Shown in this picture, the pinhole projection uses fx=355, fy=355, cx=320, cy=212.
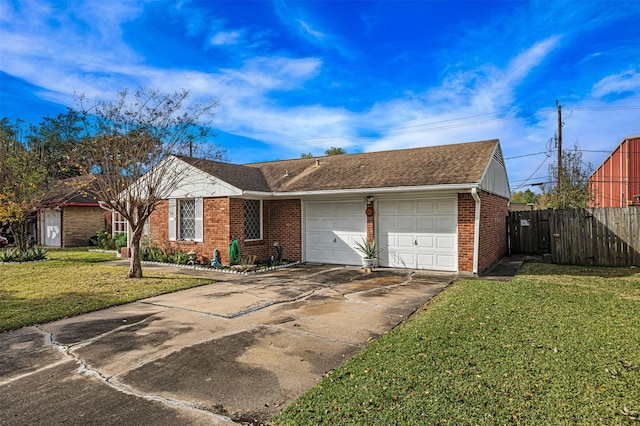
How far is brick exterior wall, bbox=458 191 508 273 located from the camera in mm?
9961

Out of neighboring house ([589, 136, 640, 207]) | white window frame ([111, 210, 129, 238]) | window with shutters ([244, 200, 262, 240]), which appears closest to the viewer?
window with shutters ([244, 200, 262, 240])

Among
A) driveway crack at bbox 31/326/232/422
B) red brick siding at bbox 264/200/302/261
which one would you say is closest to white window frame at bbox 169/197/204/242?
red brick siding at bbox 264/200/302/261

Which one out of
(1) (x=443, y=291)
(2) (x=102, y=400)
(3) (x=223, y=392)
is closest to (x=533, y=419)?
(3) (x=223, y=392)

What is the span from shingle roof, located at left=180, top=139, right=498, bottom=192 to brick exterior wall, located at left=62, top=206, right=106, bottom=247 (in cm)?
1099

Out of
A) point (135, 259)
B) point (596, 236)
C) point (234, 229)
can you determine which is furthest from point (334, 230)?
point (596, 236)

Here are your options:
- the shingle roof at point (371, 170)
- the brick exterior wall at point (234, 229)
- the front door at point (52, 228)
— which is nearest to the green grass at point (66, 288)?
the brick exterior wall at point (234, 229)

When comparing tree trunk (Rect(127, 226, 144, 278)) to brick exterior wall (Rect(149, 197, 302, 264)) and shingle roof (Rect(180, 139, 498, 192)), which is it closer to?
→ brick exterior wall (Rect(149, 197, 302, 264))

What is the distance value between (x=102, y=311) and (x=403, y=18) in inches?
413

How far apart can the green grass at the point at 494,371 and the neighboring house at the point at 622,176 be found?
43.4 ft

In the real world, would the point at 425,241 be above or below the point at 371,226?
below

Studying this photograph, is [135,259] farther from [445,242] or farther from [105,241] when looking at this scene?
[105,241]

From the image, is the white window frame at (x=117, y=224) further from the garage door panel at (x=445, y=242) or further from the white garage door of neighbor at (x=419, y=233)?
the garage door panel at (x=445, y=242)

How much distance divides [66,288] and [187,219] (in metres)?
5.10

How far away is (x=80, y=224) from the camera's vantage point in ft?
65.4
